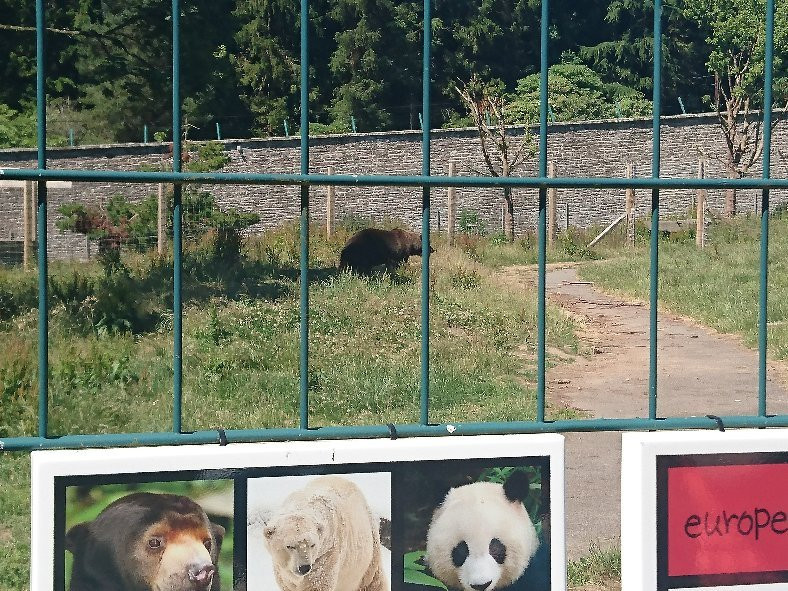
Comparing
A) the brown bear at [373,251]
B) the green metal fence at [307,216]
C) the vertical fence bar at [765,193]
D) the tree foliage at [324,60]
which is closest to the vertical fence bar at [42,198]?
the green metal fence at [307,216]

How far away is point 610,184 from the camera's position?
7.25 feet

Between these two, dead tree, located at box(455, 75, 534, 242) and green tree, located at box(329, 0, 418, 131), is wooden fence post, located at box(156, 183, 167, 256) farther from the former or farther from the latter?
dead tree, located at box(455, 75, 534, 242)

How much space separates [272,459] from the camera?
2104 millimetres

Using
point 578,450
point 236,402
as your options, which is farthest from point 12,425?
point 578,450

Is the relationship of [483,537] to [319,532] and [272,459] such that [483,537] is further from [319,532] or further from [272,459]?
[272,459]

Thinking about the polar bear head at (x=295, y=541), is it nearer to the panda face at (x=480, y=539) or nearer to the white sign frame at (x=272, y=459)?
the white sign frame at (x=272, y=459)

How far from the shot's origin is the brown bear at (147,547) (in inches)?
80.9

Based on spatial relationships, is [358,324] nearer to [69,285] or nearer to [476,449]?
[69,285]

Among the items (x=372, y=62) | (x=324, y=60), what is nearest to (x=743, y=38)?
(x=324, y=60)

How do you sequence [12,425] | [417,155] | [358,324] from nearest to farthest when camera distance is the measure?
1. [12,425]
2. [358,324]
3. [417,155]

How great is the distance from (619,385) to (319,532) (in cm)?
632

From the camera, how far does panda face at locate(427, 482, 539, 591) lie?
7.22 feet

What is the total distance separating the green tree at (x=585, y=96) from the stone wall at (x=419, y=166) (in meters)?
1.22

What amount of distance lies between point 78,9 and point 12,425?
383cm
